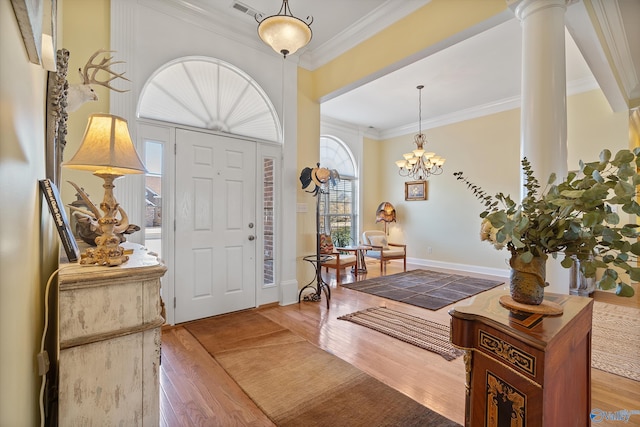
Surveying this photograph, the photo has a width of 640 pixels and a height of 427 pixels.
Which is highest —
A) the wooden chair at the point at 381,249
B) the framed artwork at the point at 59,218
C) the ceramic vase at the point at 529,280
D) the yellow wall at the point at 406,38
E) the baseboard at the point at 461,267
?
the yellow wall at the point at 406,38

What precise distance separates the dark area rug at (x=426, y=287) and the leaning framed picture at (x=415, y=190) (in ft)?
6.27

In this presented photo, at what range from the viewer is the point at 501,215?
41.7 inches

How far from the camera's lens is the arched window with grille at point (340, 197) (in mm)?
6965

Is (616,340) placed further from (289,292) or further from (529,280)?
(289,292)

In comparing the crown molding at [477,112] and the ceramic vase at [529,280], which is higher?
the crown molding at [477,112]

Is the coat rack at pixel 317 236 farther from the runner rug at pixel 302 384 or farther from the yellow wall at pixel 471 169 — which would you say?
the yellow wall at pixel 471 169

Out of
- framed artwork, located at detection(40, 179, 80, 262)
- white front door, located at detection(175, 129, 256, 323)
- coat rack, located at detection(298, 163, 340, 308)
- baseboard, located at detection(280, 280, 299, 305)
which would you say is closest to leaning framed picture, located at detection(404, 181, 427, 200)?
coat rack, located at detection(298, 163, 340, 308)

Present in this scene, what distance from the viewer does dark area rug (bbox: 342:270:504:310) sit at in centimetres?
416

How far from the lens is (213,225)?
3.41 meters

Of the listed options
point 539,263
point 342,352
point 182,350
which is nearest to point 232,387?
point 182,350

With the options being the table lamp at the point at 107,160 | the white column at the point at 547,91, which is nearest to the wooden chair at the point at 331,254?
the white column at the point at 547,91

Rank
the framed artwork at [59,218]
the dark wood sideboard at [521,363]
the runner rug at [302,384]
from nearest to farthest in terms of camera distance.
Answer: the dark wood sideboard at [521,363] < the framed artwork at [59,218] < the runner rug at [302,384]

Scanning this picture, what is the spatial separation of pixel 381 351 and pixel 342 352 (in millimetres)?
351

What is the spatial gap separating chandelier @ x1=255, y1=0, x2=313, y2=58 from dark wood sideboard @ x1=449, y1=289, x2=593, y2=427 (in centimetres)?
238
